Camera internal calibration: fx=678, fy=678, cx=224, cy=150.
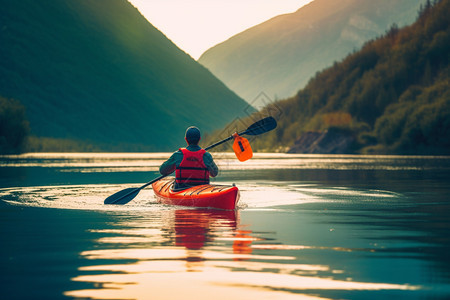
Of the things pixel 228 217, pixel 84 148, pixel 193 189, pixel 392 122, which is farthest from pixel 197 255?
pixel 84 148

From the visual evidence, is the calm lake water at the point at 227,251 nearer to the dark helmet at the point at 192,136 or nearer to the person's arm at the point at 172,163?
the person's arm at the point at 172,163

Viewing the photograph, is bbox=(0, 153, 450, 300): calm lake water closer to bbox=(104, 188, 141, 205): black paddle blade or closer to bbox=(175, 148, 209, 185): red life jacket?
bbox=(104, 188, 141, 205): black paddle blade

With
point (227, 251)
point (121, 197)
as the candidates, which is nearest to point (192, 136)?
point (121, 197)

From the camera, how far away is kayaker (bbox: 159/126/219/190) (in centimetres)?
1888

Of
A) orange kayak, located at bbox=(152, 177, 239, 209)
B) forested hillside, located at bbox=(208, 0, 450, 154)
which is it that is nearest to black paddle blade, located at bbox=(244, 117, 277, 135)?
orange kayak, located at bbox=(152, 177, 239, 209)

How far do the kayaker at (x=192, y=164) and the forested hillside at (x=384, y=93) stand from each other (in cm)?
9830

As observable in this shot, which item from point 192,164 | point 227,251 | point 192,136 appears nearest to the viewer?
point 227,251

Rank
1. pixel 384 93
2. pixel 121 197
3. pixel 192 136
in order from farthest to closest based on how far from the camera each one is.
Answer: pixel 384 93 < pixel 121 197 < pixel 192 136

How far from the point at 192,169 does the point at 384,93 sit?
144643mm

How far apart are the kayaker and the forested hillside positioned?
98.3 meters

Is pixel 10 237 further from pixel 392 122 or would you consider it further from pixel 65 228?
pixel 392 122

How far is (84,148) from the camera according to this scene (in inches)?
7653

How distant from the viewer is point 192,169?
1928 centimetres

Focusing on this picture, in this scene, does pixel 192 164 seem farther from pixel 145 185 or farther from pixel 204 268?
pixel 204 268
